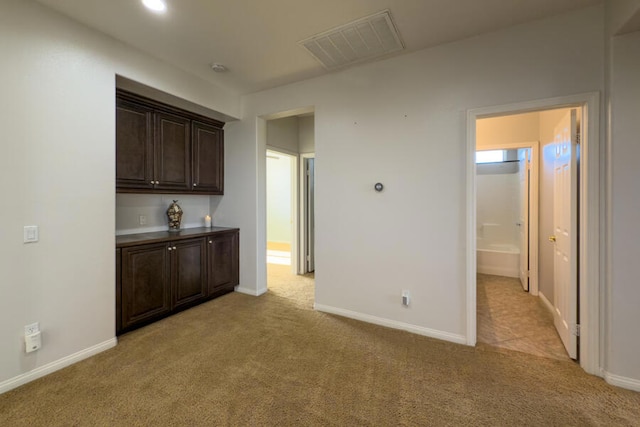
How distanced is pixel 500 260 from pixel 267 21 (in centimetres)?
513

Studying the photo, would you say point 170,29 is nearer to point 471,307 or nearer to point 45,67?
Answer: point 45,67

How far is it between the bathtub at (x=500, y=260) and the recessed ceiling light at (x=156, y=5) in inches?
220

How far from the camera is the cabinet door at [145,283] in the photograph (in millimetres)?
2664

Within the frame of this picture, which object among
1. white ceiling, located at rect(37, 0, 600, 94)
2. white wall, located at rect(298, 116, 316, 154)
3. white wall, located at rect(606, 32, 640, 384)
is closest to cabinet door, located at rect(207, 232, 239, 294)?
white wall, located at rect(298, 116, 316, 154)

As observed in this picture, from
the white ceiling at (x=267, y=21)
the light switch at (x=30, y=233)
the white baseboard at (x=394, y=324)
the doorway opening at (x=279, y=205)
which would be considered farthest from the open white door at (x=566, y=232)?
the doorway opening at (x=279, y=205)

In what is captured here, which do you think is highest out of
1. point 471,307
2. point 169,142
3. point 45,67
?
point 45,67

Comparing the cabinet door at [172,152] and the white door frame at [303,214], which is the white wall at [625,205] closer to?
the white door frame at [303,214]

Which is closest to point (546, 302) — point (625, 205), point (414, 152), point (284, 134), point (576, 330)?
point (576, 330)

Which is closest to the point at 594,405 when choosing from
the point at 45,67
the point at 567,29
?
the point at 567,29

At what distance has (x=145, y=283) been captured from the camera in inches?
111

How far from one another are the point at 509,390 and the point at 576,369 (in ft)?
2.30

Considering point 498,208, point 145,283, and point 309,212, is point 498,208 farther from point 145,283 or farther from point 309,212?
point 145,283

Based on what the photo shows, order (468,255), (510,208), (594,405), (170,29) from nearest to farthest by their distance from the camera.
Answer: (594,405), (170,29), (468,255), (510,208)

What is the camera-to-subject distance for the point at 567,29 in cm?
212
